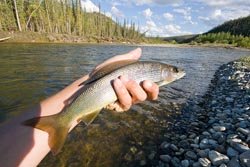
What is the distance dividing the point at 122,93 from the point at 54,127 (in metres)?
0.74

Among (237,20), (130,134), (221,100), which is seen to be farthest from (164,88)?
(237,20)

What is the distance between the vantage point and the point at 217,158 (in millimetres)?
4922

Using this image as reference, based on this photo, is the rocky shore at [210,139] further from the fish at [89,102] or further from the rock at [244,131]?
the fish at [89,102]

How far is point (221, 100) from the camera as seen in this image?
9.83 m

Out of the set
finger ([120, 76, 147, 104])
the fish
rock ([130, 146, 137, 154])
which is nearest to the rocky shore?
rock ([130, 146, 137, 154])

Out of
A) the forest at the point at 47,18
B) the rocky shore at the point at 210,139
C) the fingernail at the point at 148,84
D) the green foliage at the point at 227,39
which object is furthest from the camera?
the green foliage at the point at 227,39

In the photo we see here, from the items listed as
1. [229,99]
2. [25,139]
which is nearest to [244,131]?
[229,99]

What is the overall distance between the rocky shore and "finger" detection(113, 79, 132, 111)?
9.00 ft

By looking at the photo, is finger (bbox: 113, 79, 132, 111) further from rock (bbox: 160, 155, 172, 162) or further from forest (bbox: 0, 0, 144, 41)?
forest (bbox: 0, 0, 144, 41)

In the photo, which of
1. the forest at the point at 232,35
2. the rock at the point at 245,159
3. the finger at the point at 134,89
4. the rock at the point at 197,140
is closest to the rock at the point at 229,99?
the rock at the point at 197,140

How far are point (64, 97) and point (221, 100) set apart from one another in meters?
8.02

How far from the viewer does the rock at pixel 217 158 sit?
15.9 ft

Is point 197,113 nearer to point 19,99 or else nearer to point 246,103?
point 246,103

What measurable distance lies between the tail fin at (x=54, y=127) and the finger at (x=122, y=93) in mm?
603
